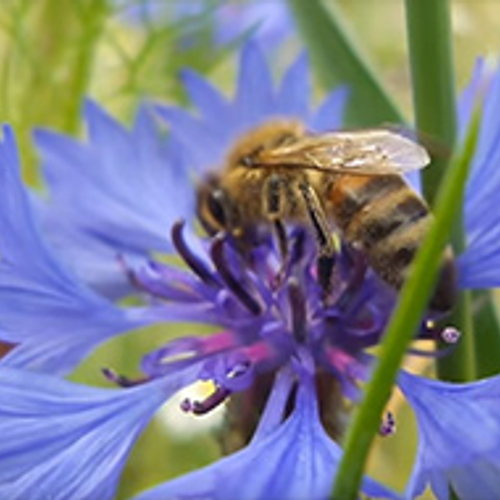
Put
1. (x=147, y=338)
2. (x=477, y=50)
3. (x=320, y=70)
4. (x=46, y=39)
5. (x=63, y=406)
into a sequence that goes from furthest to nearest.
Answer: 1. (x=477, y=50)
2. (x=147, y=338)
3. (x=46, y=39)
4. (x=320, y=70)
5. (x=63, y=406)

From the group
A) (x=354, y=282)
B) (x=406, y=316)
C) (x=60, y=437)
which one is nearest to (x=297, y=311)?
(x=354, y=282)

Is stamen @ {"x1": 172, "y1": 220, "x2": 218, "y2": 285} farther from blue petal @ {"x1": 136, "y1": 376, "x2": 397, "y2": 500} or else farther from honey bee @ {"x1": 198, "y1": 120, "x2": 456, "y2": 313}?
blue petal @ {"x1": 136, "y1": 376, "x2": 397, "y2": 500}

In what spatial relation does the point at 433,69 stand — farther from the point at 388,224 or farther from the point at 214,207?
the point at 214,207

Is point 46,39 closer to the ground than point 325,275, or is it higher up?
higher up

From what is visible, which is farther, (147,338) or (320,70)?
(147,338)

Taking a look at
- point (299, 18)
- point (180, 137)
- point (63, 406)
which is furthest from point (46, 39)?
point (63, 406)

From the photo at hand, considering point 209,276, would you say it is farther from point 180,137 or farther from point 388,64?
point 388,64

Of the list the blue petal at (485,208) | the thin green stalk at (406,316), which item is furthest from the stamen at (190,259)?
the thin green stalk at (406,316)
